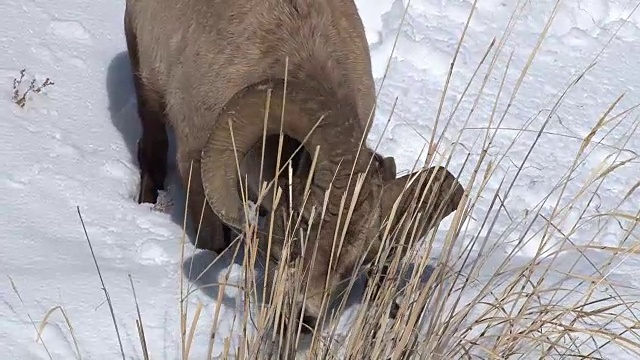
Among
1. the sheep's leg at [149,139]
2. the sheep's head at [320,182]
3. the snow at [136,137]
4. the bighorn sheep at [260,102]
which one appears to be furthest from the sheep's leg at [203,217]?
the sheep's head at [320,182]

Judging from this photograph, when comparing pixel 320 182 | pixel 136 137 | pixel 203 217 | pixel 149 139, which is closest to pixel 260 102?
pixel 320 182

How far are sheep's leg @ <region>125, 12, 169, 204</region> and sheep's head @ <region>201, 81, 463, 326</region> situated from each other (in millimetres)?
2270

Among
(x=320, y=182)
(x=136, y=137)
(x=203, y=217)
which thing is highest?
(x=320, y=182)

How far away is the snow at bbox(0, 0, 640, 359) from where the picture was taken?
5195 millimetres

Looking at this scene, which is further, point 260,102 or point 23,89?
point 23,89

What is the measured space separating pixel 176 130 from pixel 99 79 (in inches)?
70.5

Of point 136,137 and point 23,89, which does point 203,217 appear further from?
point 23,89

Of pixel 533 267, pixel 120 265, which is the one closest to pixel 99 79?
pixel 120 265

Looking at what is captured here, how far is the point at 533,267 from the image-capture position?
387 centimetres

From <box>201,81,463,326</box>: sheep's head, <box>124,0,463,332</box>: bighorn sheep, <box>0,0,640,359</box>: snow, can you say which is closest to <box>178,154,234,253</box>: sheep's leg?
<box>124,0,463,332</box>: bighorn sheep

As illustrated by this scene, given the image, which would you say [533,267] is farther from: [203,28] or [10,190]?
[10,190]

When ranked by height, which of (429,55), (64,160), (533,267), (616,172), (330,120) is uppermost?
(429,55)

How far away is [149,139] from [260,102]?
2758 millimetres

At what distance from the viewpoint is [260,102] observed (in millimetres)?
4957
